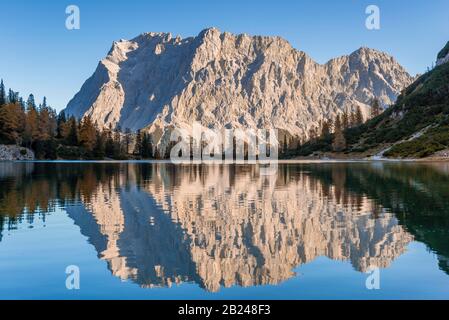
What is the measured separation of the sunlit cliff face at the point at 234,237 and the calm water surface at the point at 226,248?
60 millimetres

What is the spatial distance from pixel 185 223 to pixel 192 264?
9068 millimetres

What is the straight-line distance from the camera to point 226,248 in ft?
70.9

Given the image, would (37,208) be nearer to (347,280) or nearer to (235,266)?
(235,266)

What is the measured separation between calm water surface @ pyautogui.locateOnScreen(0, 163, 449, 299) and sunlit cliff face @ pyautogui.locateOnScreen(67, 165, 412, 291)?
6cm

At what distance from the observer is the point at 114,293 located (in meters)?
15.1

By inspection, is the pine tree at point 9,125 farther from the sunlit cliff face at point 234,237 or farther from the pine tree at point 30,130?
the sunlit cliff face at point 234,237

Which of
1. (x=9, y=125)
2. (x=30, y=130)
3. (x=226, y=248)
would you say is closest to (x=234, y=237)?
(x=226, y=248)

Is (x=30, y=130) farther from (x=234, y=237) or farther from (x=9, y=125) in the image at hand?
(x=234, y=237)

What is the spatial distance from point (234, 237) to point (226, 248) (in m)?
2.42

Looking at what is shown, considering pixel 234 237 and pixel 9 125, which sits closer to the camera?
pixel 234 237

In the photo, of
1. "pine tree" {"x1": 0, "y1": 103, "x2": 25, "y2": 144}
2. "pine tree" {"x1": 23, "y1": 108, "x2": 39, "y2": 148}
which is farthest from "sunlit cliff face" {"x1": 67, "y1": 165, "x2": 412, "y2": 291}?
"pine tree" {"x1": 23, "y1": 108, "x2": 39, "y2": 148}

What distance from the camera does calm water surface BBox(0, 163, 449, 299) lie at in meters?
15.7

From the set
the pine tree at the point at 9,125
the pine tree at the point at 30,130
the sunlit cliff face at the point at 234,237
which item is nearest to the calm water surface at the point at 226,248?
the sunlit cliff face at the point at 234,237
